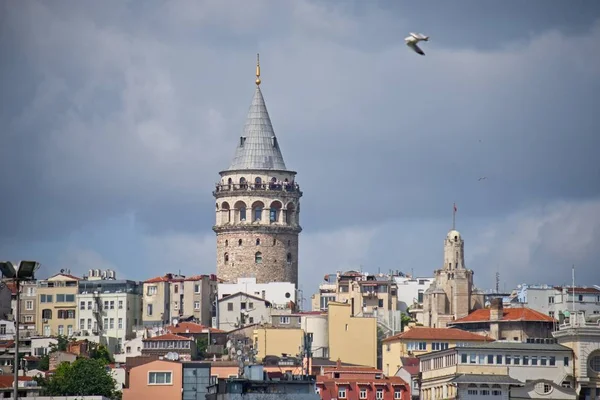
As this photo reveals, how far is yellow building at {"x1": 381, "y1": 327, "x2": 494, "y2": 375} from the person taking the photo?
431 feet

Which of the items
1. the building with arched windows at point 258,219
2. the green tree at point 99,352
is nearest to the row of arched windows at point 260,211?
the building with arched windows at point 258,219

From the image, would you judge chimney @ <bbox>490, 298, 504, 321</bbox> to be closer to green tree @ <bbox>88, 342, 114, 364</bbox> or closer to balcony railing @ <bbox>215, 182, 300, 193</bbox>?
balcony railing @ <bbox>215, 182, 300, 193</bbox>

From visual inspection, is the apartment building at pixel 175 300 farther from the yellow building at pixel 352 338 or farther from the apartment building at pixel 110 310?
the yellow building at pixel 352 338

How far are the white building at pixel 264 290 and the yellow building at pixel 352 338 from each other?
13.8 m

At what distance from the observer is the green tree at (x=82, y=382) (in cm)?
11700

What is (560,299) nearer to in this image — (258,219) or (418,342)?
(418,342)

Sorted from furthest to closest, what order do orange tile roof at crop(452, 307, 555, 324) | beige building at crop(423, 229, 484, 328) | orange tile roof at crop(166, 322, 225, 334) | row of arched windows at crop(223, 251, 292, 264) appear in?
1. row of arched windows at crop(223, 251, 292, 264)
2. beige building at crop(423, 229, 484, 328)
3. orange tile roof at crop(166, 322, 225, 334)
4. orange tile roof at crop(452, 307, 555, 324)

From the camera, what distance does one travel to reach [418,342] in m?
133

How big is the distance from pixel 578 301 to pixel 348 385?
36.7m

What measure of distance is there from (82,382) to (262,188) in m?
40.4

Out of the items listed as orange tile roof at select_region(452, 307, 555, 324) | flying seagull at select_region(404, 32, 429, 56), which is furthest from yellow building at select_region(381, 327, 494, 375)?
flying seagull at select_region(404, 32, 429, 56)

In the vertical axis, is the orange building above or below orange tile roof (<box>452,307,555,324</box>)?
below

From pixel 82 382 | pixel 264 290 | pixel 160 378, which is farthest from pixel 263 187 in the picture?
pixel 160 378

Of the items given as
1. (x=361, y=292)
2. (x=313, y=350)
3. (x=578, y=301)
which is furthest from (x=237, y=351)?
(x=578, y=301)
